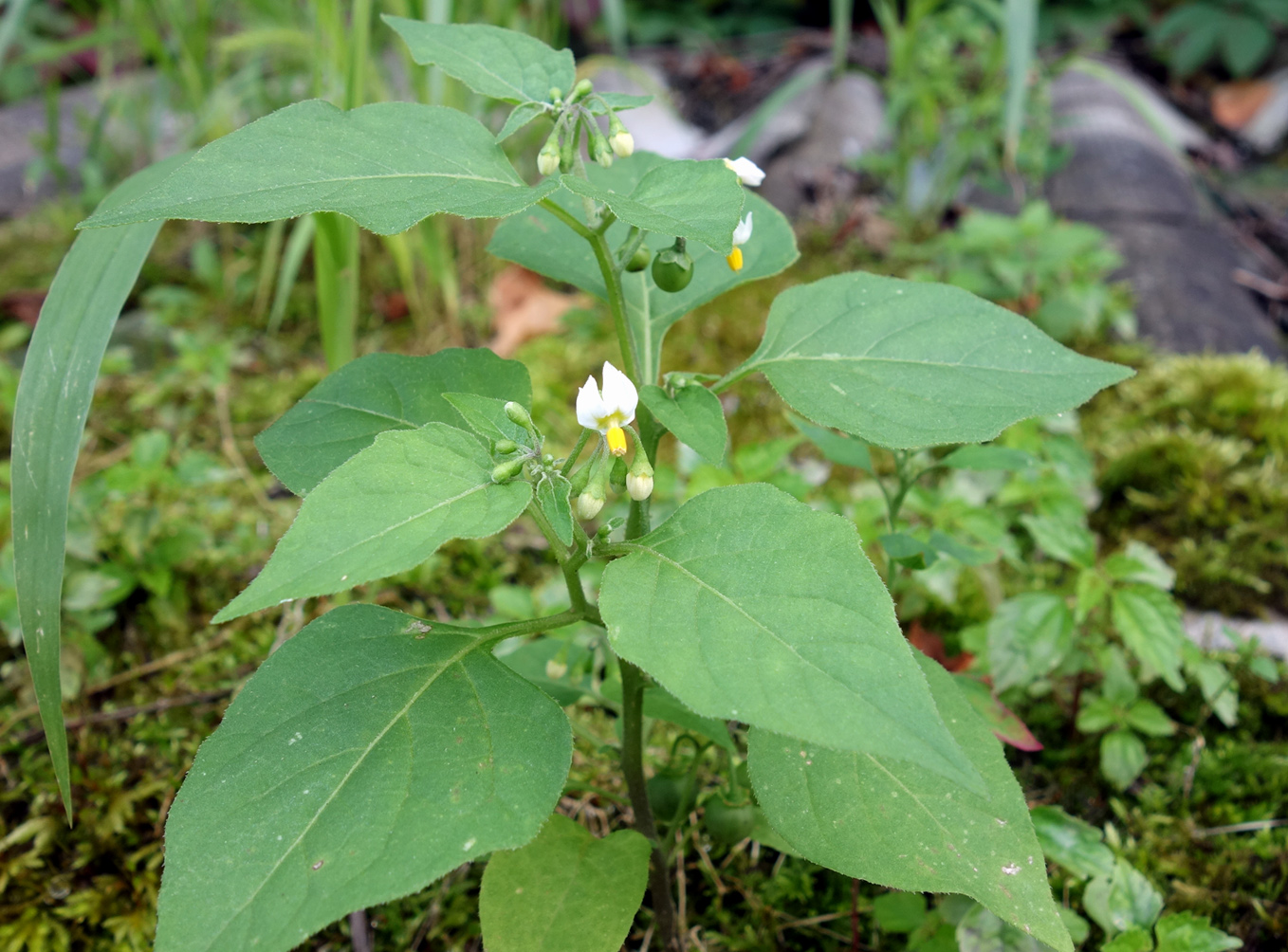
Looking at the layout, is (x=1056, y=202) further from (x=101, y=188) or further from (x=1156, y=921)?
(x=101, y=188)

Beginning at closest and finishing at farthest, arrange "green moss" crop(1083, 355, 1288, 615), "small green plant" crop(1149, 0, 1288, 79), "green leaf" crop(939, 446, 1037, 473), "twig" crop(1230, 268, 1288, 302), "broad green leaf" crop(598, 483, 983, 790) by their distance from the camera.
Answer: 1. "broad green leaf" crop(598, 483, 983, 790)
2. "green leaf" crop(939, 446, 1037, 473)
3. "green moss" crop(1083, 355, 1288, 615)
4. "twig" crop(1230, 268, 1288, 302)
5. "small green plant" crop(1149, 0, 1288, 79)

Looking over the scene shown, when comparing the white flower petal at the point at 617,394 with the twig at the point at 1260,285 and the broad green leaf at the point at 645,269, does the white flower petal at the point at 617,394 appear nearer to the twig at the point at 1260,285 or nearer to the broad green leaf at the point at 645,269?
the broad green leaf at the point at 645,269

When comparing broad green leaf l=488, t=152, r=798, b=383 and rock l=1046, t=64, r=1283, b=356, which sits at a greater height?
broad green leaf l=488, t=152, r=798, b=383

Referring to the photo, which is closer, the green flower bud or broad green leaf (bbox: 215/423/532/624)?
broad green leaf (bbox: 215/423/532/624)

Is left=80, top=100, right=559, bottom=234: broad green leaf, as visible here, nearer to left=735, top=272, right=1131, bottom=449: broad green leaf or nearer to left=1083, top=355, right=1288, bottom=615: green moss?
left=735, top=272, right=1131, bottom=449: broad green leaf

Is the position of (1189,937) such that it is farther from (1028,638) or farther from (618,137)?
(618,137)

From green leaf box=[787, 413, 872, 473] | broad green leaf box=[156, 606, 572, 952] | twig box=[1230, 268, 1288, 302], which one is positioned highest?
broad green leaf box=[156, 606, 572, 952]

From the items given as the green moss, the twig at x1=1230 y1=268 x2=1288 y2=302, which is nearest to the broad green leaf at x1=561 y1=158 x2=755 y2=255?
the green moss

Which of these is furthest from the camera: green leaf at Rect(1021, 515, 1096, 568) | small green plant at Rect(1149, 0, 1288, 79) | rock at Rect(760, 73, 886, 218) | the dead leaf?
small green plant at Rect(1149, 0, 1288, 79)

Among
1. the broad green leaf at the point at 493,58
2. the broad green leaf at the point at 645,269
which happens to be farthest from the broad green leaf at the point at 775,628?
the broad green leaf at the point at 493,58
